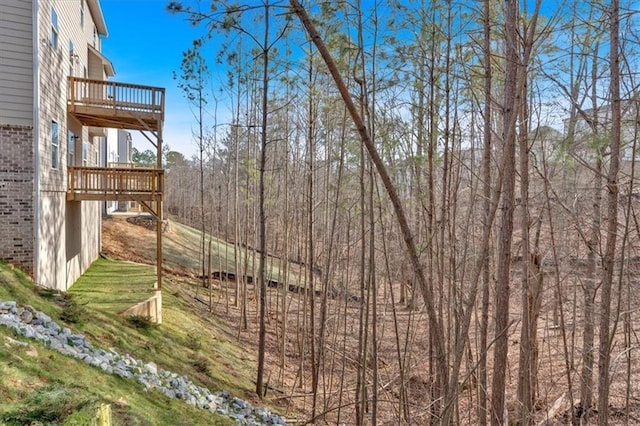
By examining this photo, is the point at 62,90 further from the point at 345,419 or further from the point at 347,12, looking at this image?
the point at 345,419

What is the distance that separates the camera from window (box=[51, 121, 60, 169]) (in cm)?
873

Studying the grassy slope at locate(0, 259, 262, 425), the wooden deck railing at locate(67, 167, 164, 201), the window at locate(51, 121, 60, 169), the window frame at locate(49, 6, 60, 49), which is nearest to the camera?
the grassy slope at locate(0, 259, 262, 425)

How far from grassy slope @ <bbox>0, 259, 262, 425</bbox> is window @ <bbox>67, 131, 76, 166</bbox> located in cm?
323

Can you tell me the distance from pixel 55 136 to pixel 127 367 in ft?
19.0

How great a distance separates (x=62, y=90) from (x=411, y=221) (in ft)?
31.6

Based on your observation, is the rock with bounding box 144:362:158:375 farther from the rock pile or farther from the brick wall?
the brick wall

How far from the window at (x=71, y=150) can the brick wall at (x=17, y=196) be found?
2.91 metres

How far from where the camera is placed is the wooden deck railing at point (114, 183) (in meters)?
9.64

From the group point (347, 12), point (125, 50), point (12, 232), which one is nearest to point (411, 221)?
point (347, 12)

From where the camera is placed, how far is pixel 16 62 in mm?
7496

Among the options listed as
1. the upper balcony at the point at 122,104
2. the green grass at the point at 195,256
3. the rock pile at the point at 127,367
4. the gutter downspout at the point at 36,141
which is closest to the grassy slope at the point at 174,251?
the green grass at the point at 195,256

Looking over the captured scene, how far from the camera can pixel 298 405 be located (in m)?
8.57

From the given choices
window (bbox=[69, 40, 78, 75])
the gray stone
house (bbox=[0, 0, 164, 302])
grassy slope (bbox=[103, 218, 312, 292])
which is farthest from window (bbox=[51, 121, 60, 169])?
grassy slope (bbox=[103, 218, 312, 292])

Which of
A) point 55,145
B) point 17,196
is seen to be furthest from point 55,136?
point 17,196
